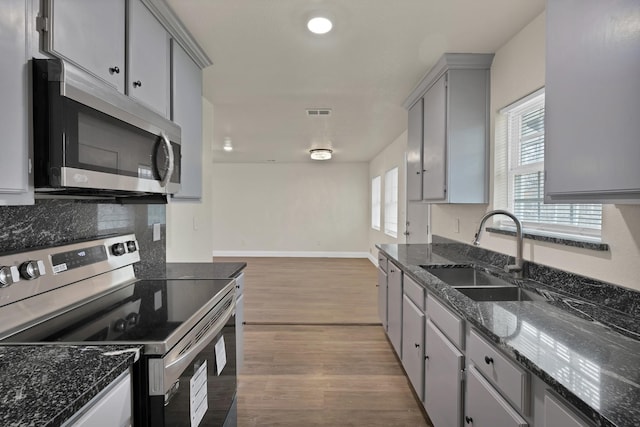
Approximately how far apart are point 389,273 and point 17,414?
2594 millimetres

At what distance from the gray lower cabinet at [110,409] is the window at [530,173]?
210 centimetres

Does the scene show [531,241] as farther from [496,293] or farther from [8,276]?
[8,276]

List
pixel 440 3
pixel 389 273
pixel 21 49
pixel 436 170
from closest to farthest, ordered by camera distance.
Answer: pixel 21 49
pixel 440 3
pixel 436 170
pixel 389 273

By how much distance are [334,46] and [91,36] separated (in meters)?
1.42

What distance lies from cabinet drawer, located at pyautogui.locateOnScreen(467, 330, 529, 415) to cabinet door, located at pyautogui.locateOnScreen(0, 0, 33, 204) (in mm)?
1595

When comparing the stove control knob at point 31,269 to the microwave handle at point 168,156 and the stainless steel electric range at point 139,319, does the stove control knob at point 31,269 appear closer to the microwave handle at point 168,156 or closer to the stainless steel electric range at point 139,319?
the stainless steel electric range at point 139,319

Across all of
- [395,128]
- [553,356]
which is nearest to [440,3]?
[553,356]

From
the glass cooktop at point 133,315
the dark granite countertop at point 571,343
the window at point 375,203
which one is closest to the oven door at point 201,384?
the glass cooktop at point 133,315

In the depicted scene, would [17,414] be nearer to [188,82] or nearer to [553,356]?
[553,356]

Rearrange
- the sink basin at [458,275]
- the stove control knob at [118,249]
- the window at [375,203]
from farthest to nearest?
the window at [375,203] < the sink basin at [458,275] < the stove control knob at [118,249]

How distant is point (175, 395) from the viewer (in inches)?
42.4

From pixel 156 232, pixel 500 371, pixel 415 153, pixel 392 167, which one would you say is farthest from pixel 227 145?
pixel 500 371

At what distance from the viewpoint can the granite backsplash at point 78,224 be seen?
1233mm

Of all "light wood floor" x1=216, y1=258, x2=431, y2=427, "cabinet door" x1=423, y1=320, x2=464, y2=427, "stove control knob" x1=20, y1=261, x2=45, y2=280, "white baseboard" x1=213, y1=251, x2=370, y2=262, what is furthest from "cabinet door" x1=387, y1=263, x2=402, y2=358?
"white baseboard" x1=213, y1=251, x2=370, y2=262
